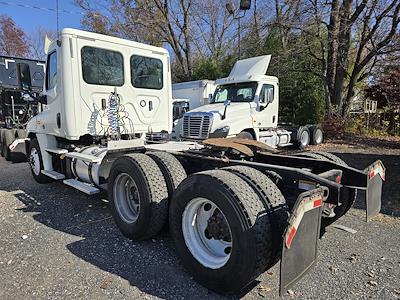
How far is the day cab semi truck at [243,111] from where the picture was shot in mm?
10427

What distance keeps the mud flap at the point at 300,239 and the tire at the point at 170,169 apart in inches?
68.3

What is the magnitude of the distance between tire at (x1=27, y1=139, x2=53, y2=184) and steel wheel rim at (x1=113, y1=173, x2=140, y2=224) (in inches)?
127

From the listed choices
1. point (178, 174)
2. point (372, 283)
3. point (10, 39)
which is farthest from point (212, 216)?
point (10, 39)

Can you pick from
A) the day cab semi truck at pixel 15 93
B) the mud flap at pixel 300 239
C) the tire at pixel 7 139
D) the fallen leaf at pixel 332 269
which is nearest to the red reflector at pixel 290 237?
the mud flap at pixel 300 239

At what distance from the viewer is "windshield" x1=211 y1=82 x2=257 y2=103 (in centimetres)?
1138

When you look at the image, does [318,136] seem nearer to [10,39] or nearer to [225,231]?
[225,231]

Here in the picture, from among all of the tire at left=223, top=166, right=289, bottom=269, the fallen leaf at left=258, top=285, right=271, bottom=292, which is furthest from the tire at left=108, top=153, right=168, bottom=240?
the fallen leaf at left=258, top=285, right=271, bottom=292

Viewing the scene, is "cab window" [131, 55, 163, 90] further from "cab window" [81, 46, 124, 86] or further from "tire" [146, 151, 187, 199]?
"tire" [146, 151, 187, 199]

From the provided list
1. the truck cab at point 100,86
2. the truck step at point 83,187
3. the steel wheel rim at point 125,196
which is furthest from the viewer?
the truck cab at point 100,86

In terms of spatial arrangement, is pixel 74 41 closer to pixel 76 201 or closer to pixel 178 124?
pixel 76 201

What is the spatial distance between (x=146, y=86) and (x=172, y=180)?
317 centimetres

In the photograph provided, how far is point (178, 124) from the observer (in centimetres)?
1289

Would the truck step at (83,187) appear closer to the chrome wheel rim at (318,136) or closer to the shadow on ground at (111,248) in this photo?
the shadow on ground at (111,248)

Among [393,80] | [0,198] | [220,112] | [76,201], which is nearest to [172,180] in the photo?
[76,201]
